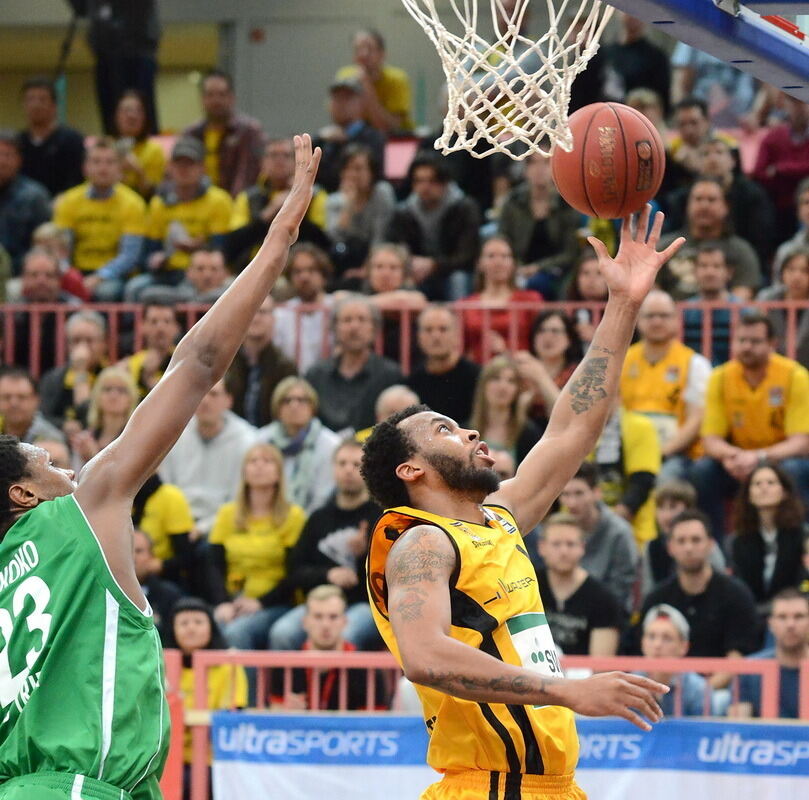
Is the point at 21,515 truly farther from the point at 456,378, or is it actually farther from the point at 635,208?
the point at 456,378

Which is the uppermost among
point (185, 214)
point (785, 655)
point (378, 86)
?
point (378, 86)

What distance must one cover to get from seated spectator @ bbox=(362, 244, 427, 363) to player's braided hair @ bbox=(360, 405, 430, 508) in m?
6.15

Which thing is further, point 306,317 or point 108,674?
point 306,317

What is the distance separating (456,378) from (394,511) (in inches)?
223

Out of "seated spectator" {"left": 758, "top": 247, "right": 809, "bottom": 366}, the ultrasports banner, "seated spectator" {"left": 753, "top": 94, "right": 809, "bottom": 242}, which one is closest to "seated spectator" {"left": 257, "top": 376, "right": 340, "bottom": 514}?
the ultrasports banner

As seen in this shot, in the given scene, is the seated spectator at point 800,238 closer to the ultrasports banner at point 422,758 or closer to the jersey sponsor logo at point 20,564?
the ultrasports banner at point 422,758

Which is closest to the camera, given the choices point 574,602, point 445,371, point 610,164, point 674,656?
point 610,164

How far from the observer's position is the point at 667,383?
10438 mm

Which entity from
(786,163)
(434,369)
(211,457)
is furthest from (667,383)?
(786,163)

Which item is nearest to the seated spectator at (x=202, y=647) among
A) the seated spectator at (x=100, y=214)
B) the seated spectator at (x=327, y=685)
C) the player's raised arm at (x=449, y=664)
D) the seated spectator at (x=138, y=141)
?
the seated spectator at (x=327, y=685)

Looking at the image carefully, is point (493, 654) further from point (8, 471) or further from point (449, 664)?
point (8, 471)

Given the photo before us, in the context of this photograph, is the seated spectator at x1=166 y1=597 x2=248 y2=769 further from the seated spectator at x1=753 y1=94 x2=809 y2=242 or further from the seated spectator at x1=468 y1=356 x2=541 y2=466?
the seated spectator at x1=753 y1=94 x2=809 y2=242

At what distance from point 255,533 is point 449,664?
5761mm

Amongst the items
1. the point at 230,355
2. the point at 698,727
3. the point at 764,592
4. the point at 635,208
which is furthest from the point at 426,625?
the point at 764,592
